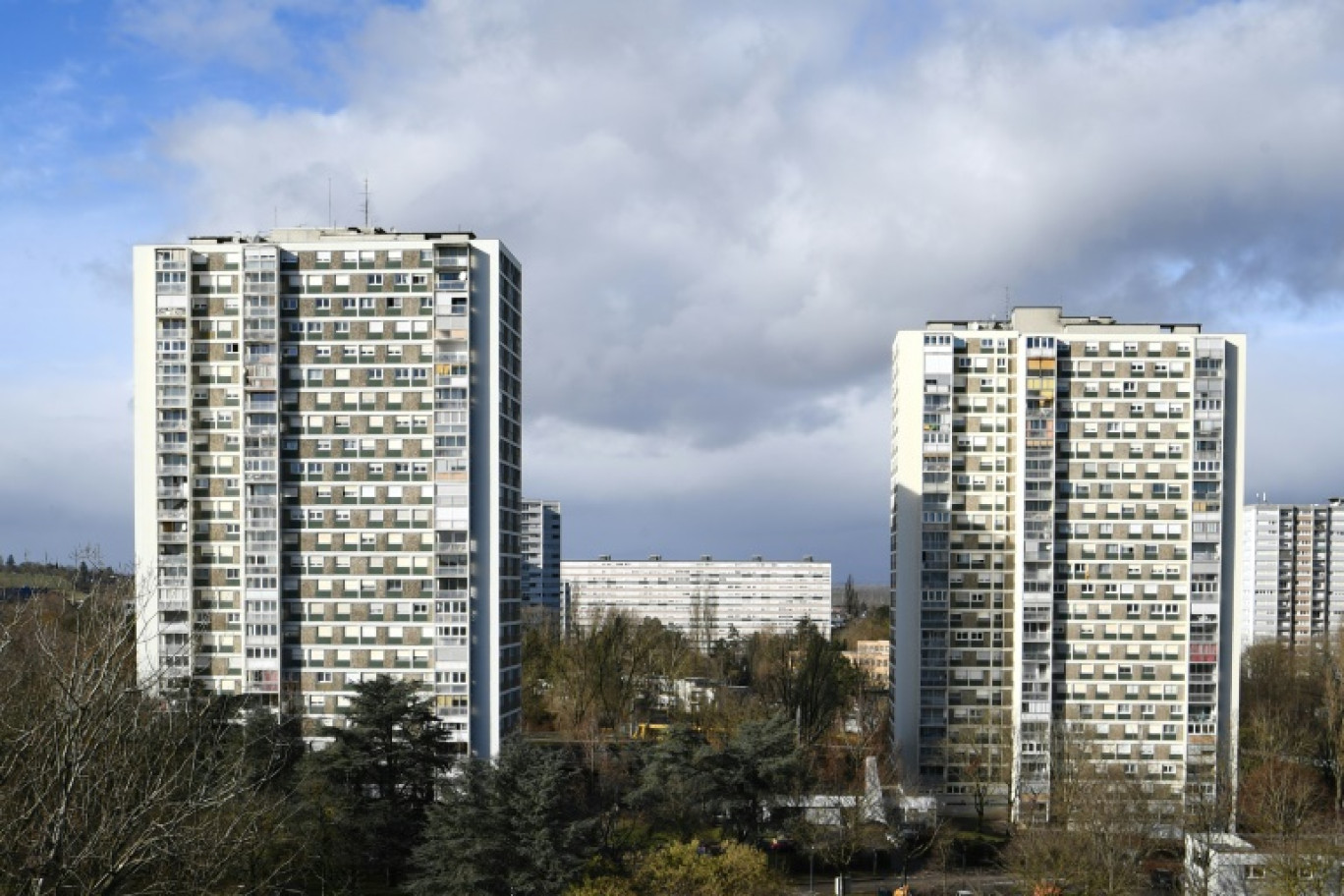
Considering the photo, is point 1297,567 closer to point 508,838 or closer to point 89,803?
point 508,838

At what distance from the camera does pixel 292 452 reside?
59750 millimetres

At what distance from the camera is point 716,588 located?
189 metres

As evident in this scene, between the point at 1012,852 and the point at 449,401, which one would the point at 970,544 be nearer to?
the point at 1012,852

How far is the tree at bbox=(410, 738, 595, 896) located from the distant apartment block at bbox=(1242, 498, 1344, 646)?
445ft

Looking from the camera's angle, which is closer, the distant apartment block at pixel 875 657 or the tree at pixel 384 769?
the tree at pixel 384 769

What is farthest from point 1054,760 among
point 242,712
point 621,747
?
point 242,712

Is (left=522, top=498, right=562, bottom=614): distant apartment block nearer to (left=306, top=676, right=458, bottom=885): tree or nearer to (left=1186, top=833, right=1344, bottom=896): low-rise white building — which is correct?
(left=306, top=676, right=458, bottom=885): tree

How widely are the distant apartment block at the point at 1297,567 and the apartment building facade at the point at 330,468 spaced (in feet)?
417

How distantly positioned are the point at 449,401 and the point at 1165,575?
4575 centimetres

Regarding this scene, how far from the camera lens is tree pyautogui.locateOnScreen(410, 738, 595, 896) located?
38875 mm

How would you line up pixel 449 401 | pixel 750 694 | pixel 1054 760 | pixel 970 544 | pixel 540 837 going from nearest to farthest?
pixel 540 837, pixel 449 401, pixel 1054 760, pixel 970 544, pixel 750 694

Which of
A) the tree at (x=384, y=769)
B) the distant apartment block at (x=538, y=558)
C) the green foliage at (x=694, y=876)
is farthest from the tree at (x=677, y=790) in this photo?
the distant apartment block at (x=538, y=558)

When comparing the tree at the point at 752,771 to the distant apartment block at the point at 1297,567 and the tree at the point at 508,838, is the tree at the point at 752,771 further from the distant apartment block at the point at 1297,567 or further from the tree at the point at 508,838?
the distant apartment block at the point at 1297,567

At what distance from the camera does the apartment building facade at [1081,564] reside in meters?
66.9
